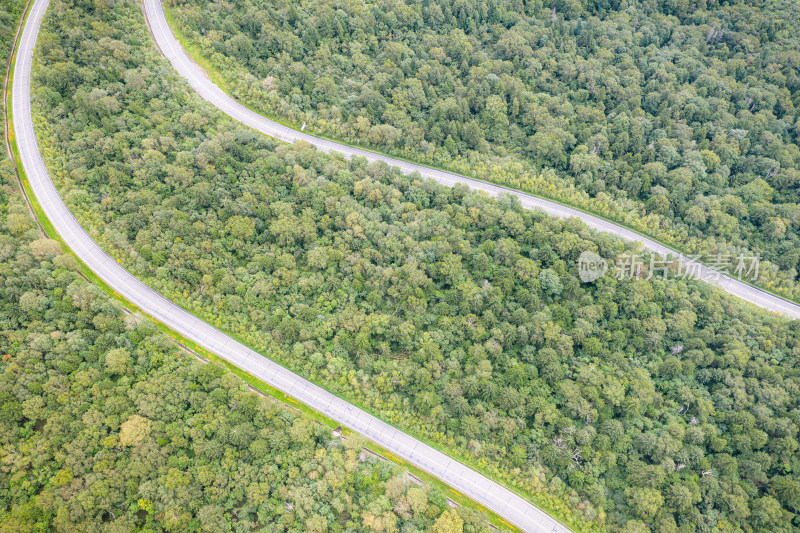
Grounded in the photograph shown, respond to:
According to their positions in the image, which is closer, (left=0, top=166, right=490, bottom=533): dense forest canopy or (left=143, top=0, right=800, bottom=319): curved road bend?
(left=0, top=166, right=490, bottom=533): dense forest canopy

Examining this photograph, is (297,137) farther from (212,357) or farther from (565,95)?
(565,95)

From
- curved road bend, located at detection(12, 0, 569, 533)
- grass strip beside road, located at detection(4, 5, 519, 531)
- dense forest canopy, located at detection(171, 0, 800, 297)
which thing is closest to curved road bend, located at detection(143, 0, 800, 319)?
dense forest canopy, located at detection(171, 0, 800, 297)

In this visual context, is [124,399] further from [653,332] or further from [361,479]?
[653,332]

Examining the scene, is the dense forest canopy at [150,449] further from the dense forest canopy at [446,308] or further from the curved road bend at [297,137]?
the curved road bend at [297,137]

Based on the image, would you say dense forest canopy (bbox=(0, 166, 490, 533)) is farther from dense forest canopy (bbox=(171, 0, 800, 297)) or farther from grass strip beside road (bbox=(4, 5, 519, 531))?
dense forest canopy (bbox=(171, 0, 800, 297))

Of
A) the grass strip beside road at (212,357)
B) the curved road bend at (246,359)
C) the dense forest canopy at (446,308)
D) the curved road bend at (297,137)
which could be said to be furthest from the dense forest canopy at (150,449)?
the curved road bend at (297,137)

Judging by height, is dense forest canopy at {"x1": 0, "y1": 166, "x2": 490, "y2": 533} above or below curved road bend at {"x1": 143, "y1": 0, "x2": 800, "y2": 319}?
below
